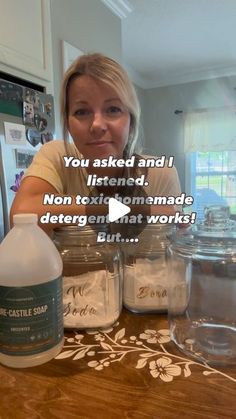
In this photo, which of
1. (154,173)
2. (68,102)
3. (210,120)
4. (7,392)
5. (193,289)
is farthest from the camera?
(210,120)

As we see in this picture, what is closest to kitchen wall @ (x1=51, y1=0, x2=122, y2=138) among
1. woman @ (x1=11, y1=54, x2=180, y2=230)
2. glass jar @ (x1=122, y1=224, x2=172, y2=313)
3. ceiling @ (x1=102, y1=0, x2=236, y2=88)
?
ceiling @ (x1=102, y1=0, x2=236, y2=88)

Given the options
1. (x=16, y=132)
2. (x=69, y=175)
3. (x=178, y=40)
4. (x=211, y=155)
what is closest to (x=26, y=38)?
(x=16, y=132)

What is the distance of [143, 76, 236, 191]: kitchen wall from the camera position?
398 centimetres

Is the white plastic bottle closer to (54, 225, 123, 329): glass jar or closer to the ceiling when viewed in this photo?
(54, 225, 123, 329): glass jar

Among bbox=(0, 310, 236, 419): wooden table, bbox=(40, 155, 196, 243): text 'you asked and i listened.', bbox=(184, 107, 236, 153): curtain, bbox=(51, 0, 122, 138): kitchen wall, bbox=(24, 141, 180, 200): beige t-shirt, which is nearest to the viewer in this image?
bbox=(0, 310, 236, 419): wooden table

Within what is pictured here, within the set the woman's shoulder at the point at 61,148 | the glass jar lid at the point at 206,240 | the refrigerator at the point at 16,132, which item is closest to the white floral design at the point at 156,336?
the glass jar lid at the point at 206,240

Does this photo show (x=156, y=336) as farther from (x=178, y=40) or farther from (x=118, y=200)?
(x=178, y=40)

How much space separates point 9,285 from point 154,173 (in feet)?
2.30

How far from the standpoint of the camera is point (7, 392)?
1.37ft

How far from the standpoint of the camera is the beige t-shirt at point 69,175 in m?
0.97

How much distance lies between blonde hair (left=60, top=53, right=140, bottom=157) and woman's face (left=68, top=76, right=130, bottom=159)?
2 cm

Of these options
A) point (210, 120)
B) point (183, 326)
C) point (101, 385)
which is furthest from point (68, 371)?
point (210, 120)

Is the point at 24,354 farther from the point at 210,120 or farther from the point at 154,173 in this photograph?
the point at 210,120

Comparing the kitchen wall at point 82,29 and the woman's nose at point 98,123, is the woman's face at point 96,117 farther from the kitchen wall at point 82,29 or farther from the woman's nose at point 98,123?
the kitchen wall at point 82,29
